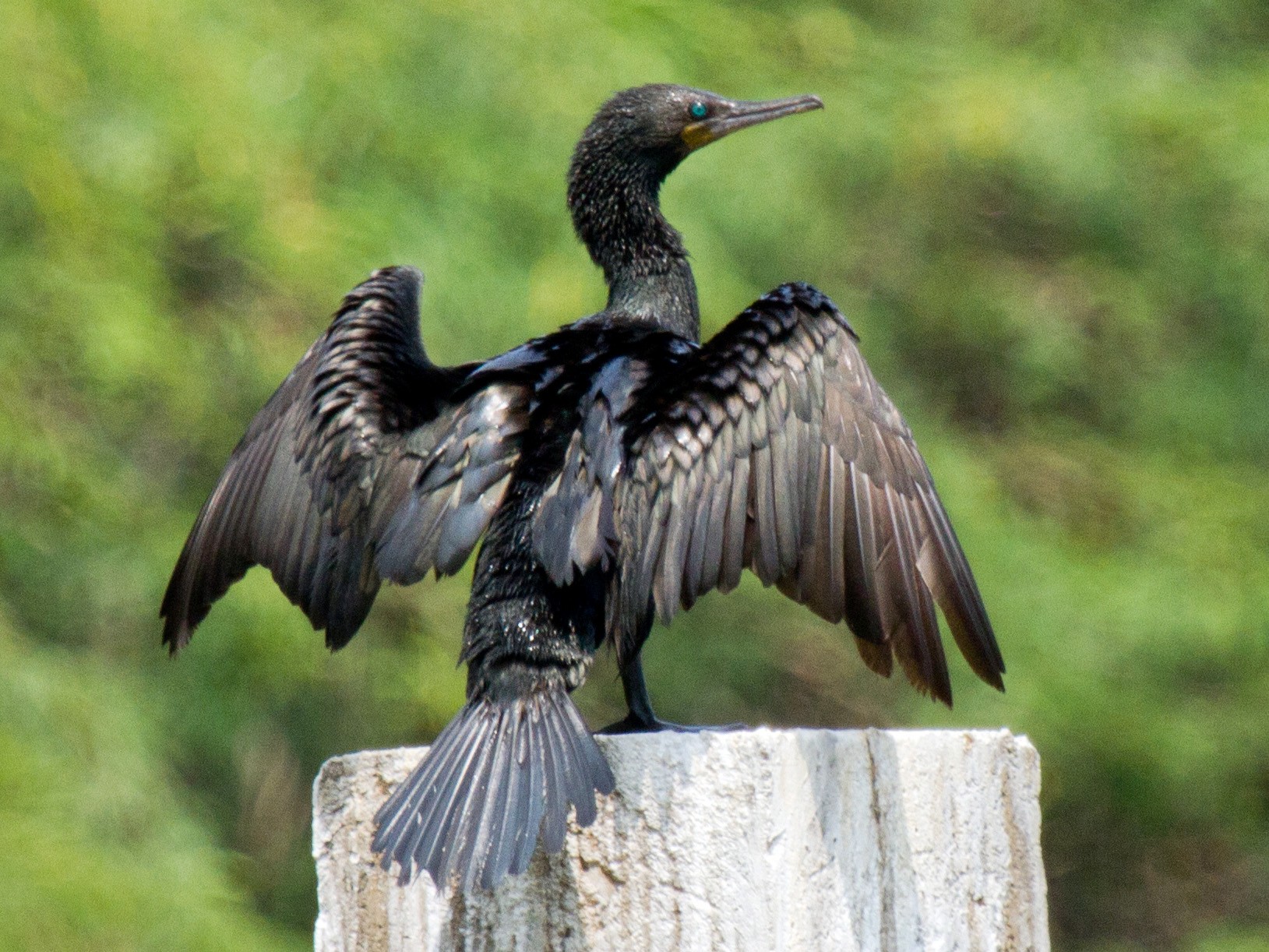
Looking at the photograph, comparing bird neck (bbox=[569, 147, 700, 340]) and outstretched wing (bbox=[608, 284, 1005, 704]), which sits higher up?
bird neck (bbox=[569, 147, 700, 340])

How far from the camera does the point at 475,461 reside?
2.75 meters

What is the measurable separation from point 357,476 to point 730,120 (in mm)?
1377

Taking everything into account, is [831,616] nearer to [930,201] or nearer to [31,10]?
[31,10]

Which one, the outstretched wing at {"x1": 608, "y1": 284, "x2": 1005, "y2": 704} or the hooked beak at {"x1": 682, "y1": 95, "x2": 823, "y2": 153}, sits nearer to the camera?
the outstretched wing at {"x1": 608, "y1": 284, "x2": 1005, "y2": 704}

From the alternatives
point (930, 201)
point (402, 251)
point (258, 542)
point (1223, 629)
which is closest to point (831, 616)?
point (258, 542)

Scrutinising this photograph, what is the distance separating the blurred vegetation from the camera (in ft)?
16.8

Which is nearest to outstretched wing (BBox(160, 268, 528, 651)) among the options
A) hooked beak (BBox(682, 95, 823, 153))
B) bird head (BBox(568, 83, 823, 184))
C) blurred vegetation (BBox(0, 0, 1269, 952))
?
bird head (BBox(568, 83, 823, 184))

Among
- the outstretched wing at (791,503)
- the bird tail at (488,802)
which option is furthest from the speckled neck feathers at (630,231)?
the bird tail at (488,802)

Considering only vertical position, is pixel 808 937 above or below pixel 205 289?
below

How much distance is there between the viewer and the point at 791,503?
2668mm

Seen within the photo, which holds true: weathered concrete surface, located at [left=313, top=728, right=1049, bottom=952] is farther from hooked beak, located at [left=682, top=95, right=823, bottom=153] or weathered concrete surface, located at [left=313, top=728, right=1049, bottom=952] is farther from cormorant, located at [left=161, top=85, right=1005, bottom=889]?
hooked beak, located at [left=682, top=95, right=823, bottom=153]

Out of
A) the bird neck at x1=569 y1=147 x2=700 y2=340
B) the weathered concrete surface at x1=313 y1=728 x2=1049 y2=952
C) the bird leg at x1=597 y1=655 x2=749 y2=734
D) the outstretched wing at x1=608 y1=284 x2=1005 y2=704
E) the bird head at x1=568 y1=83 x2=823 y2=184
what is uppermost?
the bird head at x1=568 y1=83 x2=823 y2=184

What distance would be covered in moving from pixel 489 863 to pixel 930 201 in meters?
5.20

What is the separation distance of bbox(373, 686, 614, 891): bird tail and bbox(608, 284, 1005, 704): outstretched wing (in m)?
0.30
